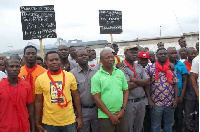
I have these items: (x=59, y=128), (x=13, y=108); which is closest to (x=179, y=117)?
(x=59, y=128)

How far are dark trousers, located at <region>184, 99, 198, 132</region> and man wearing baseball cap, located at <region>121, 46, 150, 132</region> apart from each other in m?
1.27

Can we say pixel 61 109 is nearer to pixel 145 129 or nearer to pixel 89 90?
pixel 89 90

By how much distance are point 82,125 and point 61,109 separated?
0.69m

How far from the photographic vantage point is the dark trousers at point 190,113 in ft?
15.5

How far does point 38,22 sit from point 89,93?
147 inches

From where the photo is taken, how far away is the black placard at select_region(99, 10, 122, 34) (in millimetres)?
8320

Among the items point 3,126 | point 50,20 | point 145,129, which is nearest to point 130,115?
point 145,129

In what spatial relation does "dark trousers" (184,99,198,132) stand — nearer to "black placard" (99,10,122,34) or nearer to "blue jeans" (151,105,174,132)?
"blue jeans" (151,105,174,132)

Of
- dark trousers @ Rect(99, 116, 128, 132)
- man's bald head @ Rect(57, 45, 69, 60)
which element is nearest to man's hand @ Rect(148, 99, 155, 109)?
dark trousers @ Rect(99, 116, 128, 132)

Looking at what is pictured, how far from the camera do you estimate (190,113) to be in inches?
187

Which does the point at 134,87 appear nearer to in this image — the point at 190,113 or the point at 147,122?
the point at 147,122

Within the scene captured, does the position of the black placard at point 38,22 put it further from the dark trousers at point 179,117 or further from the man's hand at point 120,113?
the dark trousers at point 179,117

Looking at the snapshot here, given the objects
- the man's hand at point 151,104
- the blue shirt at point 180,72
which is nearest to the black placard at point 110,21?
the blue shirt at point 180,72

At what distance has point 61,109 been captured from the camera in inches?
128
